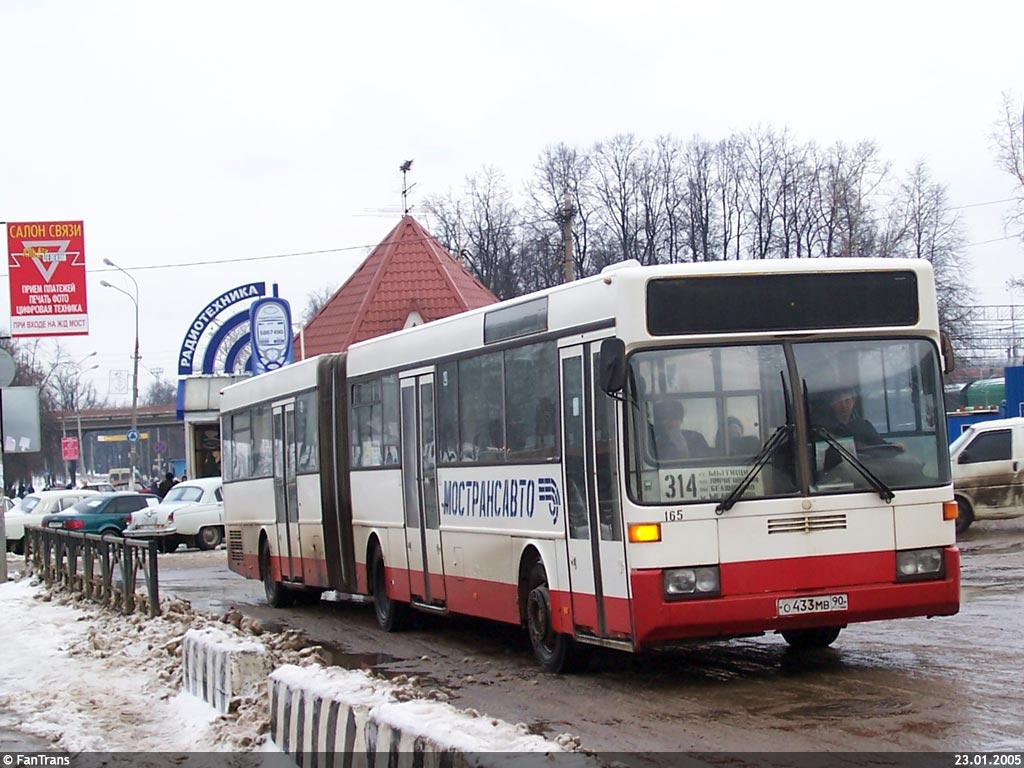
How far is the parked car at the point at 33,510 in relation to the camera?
40.2 m

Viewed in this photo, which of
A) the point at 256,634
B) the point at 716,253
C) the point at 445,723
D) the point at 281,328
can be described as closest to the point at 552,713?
the point at 445,723

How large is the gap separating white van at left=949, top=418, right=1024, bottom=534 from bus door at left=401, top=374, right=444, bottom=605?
1224 centimetres

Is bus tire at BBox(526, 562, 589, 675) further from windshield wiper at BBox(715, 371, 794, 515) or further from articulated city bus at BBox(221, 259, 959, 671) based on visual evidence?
windshield wiper at BBox(715, 371, 794, 515)

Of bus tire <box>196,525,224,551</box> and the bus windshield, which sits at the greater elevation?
the bus windshield

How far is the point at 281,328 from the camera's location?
42.0m

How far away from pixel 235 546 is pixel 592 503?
12293 mm

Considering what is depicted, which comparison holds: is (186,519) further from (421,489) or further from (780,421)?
(780,421)

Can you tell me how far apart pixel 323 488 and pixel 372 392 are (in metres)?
2.06

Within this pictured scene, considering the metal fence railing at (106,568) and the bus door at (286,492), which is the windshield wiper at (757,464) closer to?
the metal fence railing at (106,568)

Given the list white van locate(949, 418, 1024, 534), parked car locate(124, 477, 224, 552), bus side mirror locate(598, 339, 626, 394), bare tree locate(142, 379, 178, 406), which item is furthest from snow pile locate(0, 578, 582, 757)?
bare tree locate(142, 379, 178, 406)

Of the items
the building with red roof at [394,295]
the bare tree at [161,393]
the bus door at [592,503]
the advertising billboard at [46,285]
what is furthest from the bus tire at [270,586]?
the bare tree at [161,393]

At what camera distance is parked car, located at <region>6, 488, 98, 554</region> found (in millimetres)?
40188

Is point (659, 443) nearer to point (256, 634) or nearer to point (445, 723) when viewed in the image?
point (445, 723)

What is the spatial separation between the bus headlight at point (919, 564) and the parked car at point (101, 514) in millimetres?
29207
